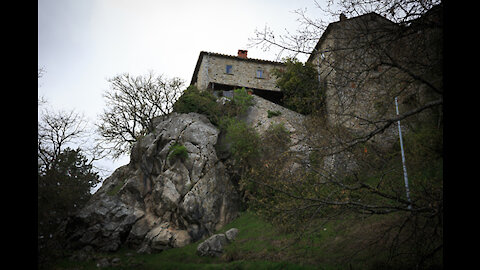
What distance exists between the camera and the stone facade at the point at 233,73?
28562mm

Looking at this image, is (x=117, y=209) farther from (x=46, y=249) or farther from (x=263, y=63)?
(x=263, y=63)

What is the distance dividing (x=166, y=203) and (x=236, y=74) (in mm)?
15112

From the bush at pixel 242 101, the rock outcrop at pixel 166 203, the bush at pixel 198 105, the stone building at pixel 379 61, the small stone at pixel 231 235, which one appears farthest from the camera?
the bush at pixel 198 105

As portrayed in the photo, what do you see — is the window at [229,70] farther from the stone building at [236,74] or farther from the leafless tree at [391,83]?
the leafless tree at [391,83]

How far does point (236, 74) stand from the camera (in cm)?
2908

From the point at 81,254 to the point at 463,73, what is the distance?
60.2 ft

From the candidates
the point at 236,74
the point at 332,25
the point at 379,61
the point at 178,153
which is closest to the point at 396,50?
the point at 379,61

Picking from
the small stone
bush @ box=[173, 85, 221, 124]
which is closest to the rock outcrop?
bush @ box=[173, 85, 221, 124]

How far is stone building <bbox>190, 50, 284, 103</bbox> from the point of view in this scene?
28.6 meters

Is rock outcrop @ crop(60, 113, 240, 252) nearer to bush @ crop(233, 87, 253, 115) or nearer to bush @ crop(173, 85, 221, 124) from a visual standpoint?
bush @ crop(173, 85, 221, 124)

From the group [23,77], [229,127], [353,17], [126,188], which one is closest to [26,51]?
[23,77]

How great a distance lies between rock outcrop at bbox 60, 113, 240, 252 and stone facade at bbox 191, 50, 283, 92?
7.66m

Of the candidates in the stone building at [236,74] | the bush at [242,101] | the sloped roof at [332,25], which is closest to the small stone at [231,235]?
the bush at [242,101]

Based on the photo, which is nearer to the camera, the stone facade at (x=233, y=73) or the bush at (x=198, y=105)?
the bush at (x=198, y=105)
